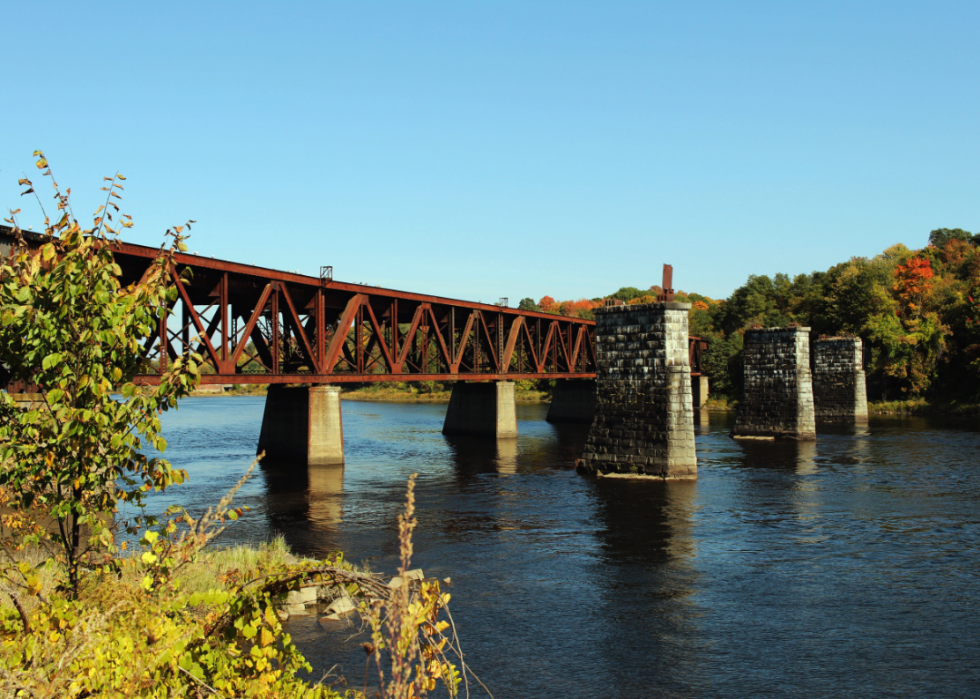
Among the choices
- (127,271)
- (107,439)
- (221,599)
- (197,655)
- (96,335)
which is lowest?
(197,655)

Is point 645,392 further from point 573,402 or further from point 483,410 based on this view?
point 573,402

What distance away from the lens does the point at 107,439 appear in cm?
845

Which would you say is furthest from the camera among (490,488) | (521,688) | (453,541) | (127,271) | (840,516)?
(490,488)

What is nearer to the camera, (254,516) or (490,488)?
(254,516)

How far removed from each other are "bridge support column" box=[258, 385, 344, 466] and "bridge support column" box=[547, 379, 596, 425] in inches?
1971

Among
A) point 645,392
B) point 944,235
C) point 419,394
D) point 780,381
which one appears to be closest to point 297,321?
point 645,392

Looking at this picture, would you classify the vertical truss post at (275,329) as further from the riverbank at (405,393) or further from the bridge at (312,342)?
the riverbank at (405,393)

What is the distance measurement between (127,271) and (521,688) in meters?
30.6

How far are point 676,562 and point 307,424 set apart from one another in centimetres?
2738

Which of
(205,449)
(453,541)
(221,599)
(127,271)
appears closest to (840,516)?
(453,541)

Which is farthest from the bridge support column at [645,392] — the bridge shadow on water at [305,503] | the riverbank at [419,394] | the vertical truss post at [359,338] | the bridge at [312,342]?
the riverbank at [419,394]

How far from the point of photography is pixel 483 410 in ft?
221

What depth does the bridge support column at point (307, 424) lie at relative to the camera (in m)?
44.6

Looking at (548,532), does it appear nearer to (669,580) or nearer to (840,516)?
(669,580)
